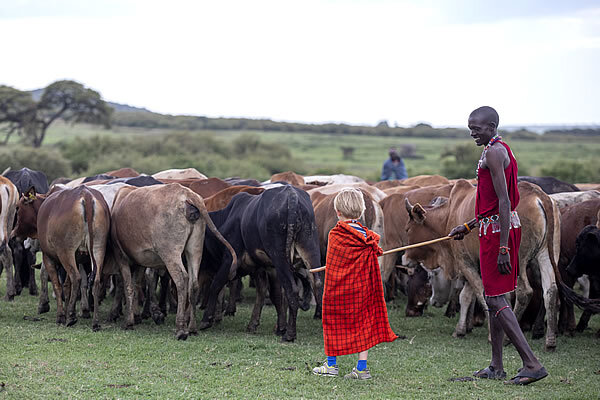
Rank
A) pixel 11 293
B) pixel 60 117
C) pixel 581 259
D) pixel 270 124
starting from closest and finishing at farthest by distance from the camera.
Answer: pixel 581 259
pixel 11 293
pixel 60 117
pixel 270 124

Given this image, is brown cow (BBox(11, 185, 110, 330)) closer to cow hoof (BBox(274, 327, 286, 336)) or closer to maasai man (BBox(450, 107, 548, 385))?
cow hoof (BBox(274, 327, 286, 336))

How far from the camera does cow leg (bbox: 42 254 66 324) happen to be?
951 cm

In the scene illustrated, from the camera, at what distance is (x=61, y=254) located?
31.2ft

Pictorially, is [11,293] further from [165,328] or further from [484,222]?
[484,222]

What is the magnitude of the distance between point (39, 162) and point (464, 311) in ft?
93.7

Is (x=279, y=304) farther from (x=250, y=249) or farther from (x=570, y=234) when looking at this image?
(x=570, y=234)

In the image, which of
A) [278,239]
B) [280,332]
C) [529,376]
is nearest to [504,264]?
[529,376]

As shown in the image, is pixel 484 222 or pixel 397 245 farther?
pixel 397 245

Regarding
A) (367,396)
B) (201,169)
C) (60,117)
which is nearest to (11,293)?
(367,396)

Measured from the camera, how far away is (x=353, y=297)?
6.61 meters

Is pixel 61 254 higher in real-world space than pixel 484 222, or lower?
lower

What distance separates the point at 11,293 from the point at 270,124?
7953cm

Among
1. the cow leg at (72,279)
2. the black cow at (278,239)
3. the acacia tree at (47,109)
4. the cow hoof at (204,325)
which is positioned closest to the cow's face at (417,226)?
the black cow at (278,239)

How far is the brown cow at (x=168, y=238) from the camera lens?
29.2 feet
